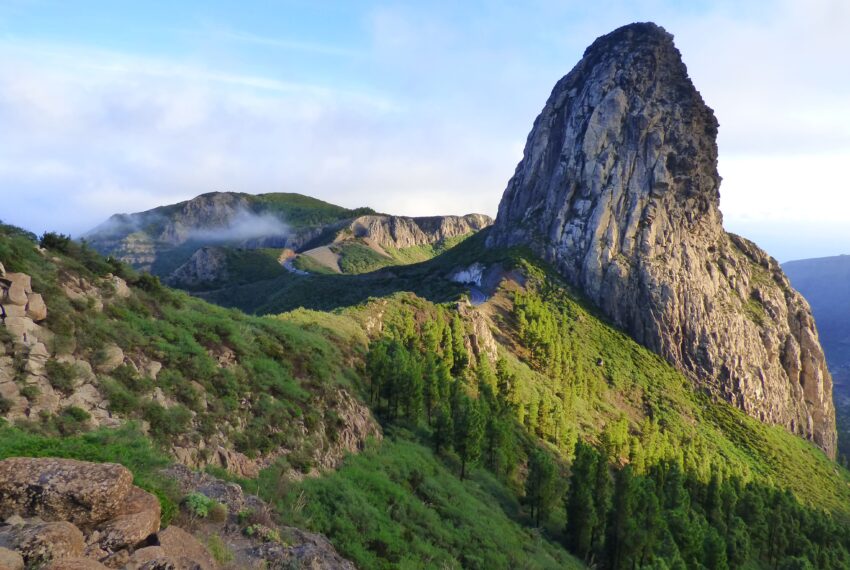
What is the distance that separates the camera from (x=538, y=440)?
66.3 meters

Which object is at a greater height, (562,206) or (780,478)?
(562,206)

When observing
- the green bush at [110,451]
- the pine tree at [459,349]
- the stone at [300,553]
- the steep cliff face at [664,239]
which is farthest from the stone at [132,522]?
the steep cliff face at [664,239]

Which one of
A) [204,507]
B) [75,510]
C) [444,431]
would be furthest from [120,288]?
[444,431]

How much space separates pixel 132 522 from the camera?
10.7 meters

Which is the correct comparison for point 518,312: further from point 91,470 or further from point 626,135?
point 91,470

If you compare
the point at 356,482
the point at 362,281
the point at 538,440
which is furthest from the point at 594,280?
A: the point at 356,482

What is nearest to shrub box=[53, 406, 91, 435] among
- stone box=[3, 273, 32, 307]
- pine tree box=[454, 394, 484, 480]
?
stone box=[3, 273, 32, 307]

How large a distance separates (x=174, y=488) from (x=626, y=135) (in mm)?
173764

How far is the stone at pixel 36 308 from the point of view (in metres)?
19.8

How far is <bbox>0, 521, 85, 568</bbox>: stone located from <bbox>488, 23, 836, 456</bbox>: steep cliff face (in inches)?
5796

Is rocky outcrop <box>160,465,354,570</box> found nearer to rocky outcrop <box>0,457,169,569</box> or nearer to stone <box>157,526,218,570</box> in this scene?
stone <box>157,526,218,570</box>

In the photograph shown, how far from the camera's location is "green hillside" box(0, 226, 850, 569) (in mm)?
21109

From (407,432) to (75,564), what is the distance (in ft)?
116

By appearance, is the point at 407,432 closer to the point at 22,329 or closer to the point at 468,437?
the point at 468,437
